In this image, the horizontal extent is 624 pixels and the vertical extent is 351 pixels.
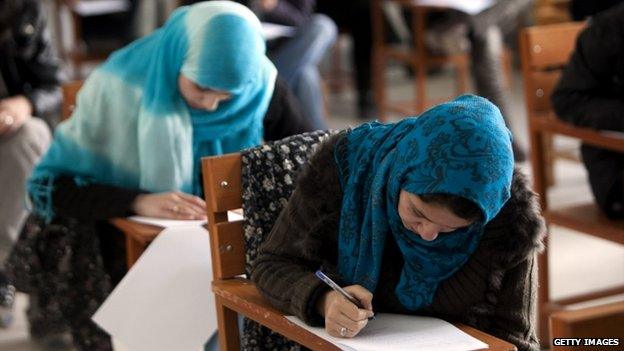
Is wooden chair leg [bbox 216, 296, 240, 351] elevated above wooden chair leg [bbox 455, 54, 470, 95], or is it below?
above

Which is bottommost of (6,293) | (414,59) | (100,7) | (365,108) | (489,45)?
(365,108)

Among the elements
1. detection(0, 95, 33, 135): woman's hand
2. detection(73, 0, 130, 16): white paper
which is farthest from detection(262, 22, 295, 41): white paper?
detection(73, 0, 130, 16): white paper

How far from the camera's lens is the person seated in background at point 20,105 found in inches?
133

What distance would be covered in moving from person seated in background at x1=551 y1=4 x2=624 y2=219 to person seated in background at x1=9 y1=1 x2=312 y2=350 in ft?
2.37

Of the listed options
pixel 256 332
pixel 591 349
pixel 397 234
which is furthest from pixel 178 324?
pixel 591 349

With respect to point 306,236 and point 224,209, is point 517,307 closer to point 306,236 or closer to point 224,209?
point 306,236

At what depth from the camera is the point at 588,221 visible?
119 inches

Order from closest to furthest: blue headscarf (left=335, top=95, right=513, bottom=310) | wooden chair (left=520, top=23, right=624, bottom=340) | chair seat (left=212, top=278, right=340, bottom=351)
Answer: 1. blue headscarf (left=335, top=95, right=513, bottom=310)
2. chair seat (left=212, top=278, right=340, bottom=351)
3. wooden chair (left=520, top=23, right=624, bottom=340)

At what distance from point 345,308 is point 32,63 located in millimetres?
2185

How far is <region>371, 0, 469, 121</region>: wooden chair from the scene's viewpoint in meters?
5.69

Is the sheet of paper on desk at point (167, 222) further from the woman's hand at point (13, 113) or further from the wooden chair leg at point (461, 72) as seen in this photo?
the wooden chair leg at point (461, 72)

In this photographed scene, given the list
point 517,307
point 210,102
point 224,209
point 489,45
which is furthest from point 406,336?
point 489,45

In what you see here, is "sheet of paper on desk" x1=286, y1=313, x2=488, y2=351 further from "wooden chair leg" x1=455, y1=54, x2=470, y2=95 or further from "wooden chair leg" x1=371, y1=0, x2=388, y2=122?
"wooden chair leg" x1=371, y1=0, x2=388, y2=122

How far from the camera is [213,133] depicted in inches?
105
